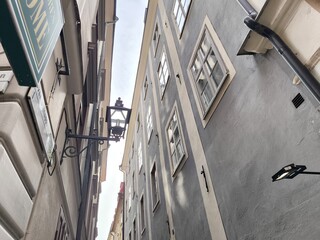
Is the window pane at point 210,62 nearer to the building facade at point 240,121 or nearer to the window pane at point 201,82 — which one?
the building facade at point 240,121

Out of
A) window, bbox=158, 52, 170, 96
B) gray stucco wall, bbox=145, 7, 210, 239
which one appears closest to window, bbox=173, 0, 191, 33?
gray stucco wall, bbox=145, 7, 210, 239

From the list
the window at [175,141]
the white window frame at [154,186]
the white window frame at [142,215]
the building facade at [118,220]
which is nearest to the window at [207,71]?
the window at [175,141]

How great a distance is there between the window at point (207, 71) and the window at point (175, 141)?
1.75m

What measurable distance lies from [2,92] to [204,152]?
4.61 m

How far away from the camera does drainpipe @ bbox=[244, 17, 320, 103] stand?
9.86 feet

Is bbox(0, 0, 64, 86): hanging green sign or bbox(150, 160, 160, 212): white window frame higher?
bbox(150, 160, 160, 212): white window frame

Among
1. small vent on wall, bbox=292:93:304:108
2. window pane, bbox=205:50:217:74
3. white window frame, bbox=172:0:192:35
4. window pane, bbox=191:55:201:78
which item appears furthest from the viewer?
white window frame, bbox=172:0:192:35

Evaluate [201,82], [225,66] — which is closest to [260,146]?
[225,66]

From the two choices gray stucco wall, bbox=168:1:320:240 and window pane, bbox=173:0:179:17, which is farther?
window pane, bbox=173:0:179:17

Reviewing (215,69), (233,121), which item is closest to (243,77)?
(233,121)

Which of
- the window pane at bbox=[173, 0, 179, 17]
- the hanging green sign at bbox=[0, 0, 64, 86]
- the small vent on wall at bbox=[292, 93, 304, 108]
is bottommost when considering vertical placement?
the hanging green sign at bbox=[0, 0, 64, 86]

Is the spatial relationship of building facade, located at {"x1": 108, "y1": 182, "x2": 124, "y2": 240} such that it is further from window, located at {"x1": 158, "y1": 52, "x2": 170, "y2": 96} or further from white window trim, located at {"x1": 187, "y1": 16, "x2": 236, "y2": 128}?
white window trim, located at {"x1": 187, "y1": 16, "x2": 236, "y2": 128}

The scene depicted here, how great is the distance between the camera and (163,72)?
37.5 ft

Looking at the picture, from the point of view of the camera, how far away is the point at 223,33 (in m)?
5.79
